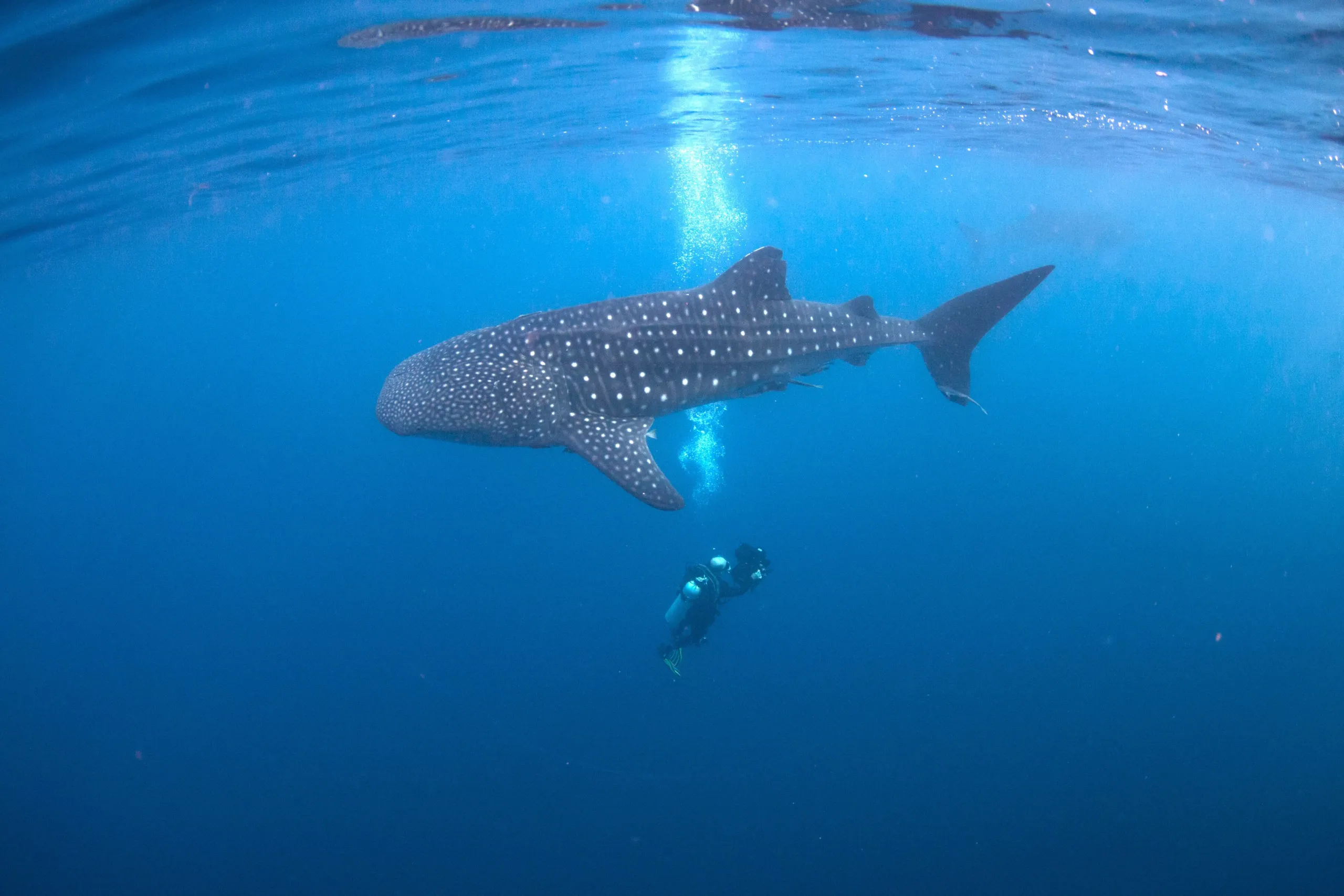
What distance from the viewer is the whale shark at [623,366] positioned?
6375 mm

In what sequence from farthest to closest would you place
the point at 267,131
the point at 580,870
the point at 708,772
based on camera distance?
the point at 267,131
the point at 708,772
the point at 580,870

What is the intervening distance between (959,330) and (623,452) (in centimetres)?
523

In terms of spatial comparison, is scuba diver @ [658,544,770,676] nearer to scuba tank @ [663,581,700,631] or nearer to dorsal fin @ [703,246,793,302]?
scuba tank @ [663,581,700,631]

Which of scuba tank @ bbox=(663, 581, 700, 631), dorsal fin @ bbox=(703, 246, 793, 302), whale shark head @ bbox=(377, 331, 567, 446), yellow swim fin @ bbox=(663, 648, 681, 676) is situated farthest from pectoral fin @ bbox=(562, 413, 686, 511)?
yellow swim fin @ bbox=(663, 648, 681, 676)

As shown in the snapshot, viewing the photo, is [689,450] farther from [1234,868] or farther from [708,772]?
[1234,868]

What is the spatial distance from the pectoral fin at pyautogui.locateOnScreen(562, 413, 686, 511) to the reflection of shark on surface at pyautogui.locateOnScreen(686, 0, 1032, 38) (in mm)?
7134

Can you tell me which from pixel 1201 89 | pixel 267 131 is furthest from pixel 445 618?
pixel 1201 89

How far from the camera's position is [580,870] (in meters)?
12.0

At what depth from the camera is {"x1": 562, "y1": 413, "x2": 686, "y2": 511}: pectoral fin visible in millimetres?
6098

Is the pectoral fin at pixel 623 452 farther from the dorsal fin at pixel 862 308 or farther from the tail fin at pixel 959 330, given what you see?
the tail fin at pixel 959 330

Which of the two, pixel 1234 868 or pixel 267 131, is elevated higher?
pixel 267 131

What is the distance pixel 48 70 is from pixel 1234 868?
27294mm

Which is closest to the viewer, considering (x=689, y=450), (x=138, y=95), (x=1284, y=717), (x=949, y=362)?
(x=949, y=362)

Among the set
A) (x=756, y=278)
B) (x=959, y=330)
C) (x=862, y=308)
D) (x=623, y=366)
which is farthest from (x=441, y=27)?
(x=959, y=330)
